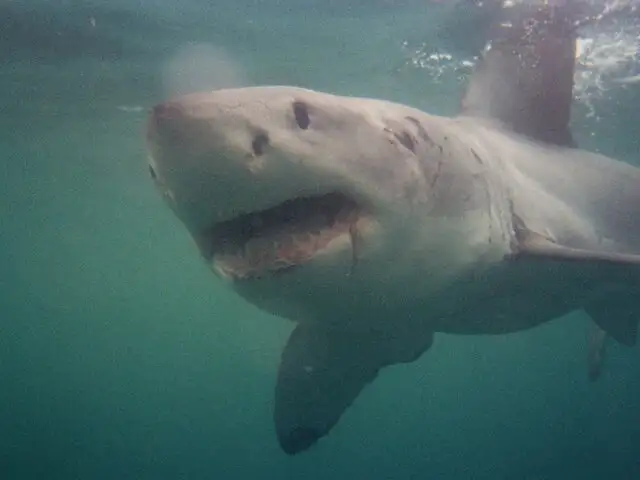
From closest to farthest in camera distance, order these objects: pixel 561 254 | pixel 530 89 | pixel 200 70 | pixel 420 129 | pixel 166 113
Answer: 1. pixel 166 113
2. pixel 420 129
3. pixel 561 254
4. pixel 530 89
5. pixel 200 70

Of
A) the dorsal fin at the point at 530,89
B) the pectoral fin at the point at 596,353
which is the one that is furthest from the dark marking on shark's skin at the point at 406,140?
the pectoral fin at the point at 596,353

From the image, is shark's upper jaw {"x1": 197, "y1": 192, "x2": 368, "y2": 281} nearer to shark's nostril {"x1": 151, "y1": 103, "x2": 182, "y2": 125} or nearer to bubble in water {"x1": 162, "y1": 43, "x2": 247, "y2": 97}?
shark's nostril {"x1": 151, "y1": 103, "x2": 182, "y2": 125}

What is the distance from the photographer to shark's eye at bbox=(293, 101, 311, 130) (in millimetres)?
2949

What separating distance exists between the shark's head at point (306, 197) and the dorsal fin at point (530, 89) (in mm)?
3730

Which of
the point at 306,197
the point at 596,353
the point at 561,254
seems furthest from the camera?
the point at 596,353

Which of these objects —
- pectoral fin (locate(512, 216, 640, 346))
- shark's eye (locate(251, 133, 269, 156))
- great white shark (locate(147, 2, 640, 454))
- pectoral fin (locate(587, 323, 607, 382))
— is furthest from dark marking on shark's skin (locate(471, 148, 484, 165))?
pectoral fin (locate(587, 323, 607, 382))

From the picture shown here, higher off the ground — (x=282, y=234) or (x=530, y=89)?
(x=282, y=234)

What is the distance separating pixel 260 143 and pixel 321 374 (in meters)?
3.72

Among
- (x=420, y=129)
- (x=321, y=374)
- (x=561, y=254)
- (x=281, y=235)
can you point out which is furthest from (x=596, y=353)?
(x=281, y=235)

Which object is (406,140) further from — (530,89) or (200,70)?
(200,70)

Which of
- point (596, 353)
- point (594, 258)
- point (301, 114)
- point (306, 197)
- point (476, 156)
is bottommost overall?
point (596, 353)

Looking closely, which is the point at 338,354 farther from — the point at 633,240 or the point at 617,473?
the point at 617,473

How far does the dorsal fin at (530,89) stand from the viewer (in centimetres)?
717

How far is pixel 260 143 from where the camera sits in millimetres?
2670
